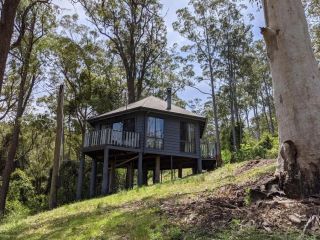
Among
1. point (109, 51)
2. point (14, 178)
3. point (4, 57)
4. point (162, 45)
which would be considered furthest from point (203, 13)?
point (4, 57)

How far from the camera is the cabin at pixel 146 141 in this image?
20.0 meters

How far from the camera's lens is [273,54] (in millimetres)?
6910

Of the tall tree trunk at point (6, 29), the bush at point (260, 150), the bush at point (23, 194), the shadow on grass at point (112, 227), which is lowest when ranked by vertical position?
the shadow on grass at point (112, 227)

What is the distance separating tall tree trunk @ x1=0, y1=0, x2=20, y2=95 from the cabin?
10879 mm

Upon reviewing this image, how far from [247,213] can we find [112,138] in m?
14.1

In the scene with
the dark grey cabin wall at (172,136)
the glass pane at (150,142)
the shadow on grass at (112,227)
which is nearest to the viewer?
the shadow on grass at (112,227)

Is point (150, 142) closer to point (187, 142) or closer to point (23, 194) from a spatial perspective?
point (187, 142)

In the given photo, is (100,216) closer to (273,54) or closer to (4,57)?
(4,57)

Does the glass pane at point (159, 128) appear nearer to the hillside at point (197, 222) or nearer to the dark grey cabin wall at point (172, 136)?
the dark grey cabin wall at point (172, 136)

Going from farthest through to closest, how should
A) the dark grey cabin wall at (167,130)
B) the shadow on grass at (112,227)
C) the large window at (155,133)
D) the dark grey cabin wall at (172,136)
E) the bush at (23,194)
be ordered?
1. the bush at (23,194)
2. the dark grey cabin wall at (172,136)
3. the large window at (155,133)
4. the dark grey cabin wall at (167,130)
5. the shadow on grass at (112,227)

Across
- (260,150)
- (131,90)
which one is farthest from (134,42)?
(260,150)

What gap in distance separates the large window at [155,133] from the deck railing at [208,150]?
324 centimetres

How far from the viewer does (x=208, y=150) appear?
23625 millimetres

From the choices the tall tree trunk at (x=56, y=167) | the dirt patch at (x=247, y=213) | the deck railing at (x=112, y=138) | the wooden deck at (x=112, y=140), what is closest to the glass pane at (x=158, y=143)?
the wooden deck at (x=112, y=140)
